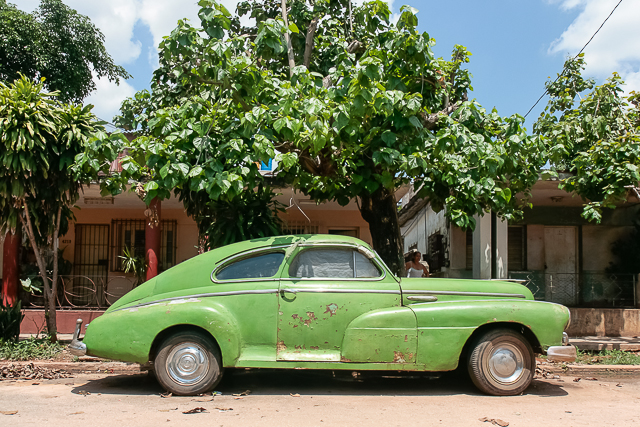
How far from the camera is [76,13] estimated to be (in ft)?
66.7

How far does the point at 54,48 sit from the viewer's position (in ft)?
64.3

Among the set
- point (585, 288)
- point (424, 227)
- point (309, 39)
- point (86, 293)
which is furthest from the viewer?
point (424, 227)

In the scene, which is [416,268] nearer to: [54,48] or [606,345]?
[606,345]

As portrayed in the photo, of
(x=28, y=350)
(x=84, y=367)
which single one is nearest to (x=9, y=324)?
(x=28, y=350)

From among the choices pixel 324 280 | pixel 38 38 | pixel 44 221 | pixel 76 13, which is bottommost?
pixel 324 280

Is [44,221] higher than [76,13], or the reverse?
[76,13]

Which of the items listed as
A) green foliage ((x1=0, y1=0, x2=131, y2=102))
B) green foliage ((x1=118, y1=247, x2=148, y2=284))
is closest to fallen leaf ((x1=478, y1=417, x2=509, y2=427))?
green foliage ((x1=118, y1=247, x2=148, y2=284))

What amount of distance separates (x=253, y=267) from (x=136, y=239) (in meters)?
9.08

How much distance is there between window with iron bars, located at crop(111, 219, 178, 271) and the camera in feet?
46.4

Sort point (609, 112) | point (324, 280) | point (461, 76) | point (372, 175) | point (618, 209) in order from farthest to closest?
point (618, 209) < point (609, 112) < point (461, 76) < point (372, 175) < point (324, 280)

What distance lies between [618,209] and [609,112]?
4422 millimetres

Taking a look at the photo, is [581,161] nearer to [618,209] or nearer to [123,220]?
[618,209]

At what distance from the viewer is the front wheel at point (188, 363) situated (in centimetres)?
580

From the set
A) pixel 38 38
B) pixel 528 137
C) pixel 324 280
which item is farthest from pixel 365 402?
pixel 38 38
